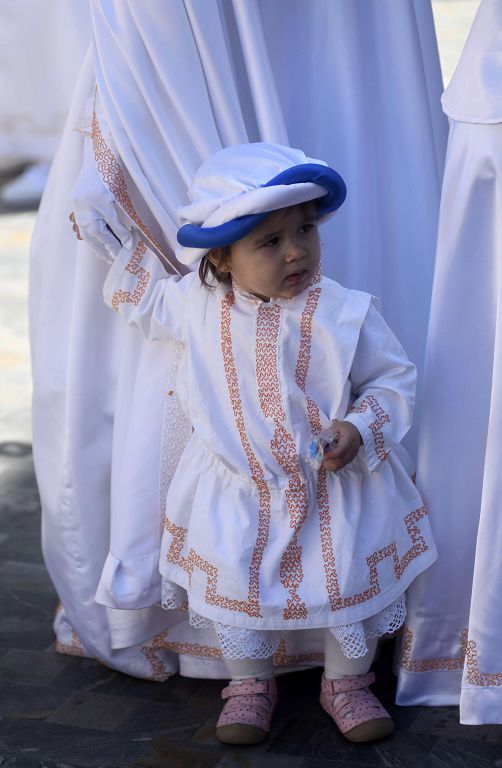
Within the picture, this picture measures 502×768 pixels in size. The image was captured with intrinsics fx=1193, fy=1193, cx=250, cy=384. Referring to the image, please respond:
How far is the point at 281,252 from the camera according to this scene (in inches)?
75.7

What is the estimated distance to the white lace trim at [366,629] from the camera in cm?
198

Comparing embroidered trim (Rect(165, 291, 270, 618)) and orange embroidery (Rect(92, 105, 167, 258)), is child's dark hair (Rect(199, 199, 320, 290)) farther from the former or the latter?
orange embroidery (Rect(92, 105, 167, 258))

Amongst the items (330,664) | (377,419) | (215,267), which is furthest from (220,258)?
(330,664)

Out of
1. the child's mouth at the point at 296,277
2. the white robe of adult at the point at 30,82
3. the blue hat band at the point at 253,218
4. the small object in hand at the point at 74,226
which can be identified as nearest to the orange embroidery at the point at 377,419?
the child's mouth at the point at 296,277

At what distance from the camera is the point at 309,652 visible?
2232mm

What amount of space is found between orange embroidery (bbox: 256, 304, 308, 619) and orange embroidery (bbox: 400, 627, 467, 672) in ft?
0.83

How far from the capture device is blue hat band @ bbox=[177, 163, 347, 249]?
1.85m

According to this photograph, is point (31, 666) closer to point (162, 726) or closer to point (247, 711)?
point (162, 726)

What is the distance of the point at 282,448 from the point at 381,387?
192mm

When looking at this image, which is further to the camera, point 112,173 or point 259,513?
point 112,173

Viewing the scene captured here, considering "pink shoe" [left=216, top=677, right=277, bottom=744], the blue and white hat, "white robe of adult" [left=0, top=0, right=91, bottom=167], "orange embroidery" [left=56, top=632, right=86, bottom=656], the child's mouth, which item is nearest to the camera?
the blue and white hat

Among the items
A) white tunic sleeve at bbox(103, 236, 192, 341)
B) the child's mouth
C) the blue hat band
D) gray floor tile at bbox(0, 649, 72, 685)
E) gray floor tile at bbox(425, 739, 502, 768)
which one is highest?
the blue hat band

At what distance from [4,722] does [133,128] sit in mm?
1098

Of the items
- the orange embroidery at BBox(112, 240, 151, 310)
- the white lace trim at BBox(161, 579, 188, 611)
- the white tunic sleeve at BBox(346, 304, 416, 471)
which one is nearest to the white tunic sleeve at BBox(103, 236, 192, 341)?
the orange embroidery at BBox(112, 240, 151, 310)
